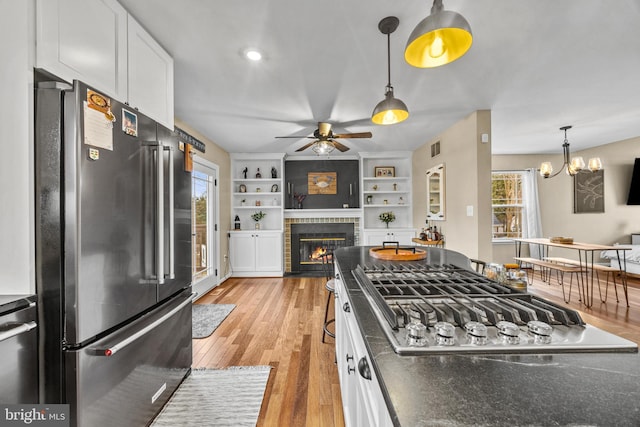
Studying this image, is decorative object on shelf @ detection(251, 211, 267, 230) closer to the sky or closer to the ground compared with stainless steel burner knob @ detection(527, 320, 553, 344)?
closer to the sky

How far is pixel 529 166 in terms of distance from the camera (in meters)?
5.67

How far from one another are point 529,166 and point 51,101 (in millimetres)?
7093

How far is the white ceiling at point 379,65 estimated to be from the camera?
166 cm

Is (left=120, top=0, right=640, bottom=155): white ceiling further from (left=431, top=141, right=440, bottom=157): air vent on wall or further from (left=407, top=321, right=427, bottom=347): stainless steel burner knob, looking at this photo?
(left=407, top=321, right=427, bottom=347): stainless steel burner knob

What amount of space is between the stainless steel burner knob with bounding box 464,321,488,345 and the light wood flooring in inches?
52.2

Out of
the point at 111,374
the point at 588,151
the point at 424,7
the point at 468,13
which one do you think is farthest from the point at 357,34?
the point at 588,151

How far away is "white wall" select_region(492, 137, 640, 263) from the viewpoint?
17.2 ft

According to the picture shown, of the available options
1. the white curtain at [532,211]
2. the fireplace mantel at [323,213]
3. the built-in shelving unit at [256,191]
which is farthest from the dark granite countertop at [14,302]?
the white curtain at [532,211]

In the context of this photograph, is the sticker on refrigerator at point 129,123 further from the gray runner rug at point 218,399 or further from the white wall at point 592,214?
the white wall at point 592,214

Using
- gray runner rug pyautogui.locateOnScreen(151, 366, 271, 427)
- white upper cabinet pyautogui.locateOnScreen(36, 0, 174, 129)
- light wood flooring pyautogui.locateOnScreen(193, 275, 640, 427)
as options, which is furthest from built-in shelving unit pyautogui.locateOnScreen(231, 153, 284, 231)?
gray runner rug pyautogui.locateOnScreen(151, 366, 271, 427)

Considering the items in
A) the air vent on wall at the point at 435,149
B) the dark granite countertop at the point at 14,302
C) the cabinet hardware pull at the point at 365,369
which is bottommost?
the cabinet hardware pull at the point at 365,369

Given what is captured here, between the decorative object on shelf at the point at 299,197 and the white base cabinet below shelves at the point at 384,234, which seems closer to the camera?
the white base cabinet below shelves at the point at 384,234

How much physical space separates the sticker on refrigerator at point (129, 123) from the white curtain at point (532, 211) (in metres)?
6.68

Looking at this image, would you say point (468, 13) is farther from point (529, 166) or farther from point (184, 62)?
point (529, 166)
